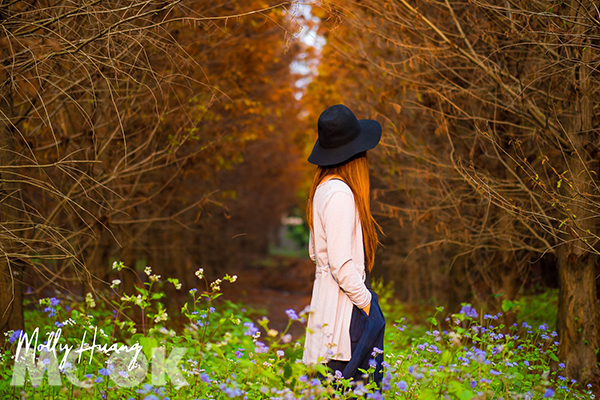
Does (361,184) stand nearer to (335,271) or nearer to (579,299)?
(335,271)

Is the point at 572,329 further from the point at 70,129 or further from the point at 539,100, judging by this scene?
the point at 70,129

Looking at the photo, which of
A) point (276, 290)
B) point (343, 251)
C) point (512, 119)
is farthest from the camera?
point (276, 290)

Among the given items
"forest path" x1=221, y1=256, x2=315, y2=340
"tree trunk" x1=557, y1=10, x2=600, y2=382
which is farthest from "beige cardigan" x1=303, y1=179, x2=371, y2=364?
"forest path" x1=221, y1=256, x2=315, y2=340

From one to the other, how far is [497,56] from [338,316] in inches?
158

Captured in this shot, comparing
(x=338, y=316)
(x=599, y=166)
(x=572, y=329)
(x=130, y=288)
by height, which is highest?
(x=599, y=166)

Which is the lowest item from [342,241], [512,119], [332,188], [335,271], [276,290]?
[335,271]

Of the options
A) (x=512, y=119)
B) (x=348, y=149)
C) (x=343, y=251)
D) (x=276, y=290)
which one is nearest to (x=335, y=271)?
(x=343, y=251)

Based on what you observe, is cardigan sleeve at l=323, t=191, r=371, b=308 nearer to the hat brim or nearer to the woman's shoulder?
the woman's shoulder

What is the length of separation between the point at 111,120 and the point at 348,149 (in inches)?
132

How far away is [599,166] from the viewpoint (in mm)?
5984

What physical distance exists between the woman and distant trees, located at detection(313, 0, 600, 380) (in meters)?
0.87

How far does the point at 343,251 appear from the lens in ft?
10.1

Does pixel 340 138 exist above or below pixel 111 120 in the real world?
below

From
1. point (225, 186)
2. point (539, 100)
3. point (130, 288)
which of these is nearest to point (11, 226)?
point (130, 288)
